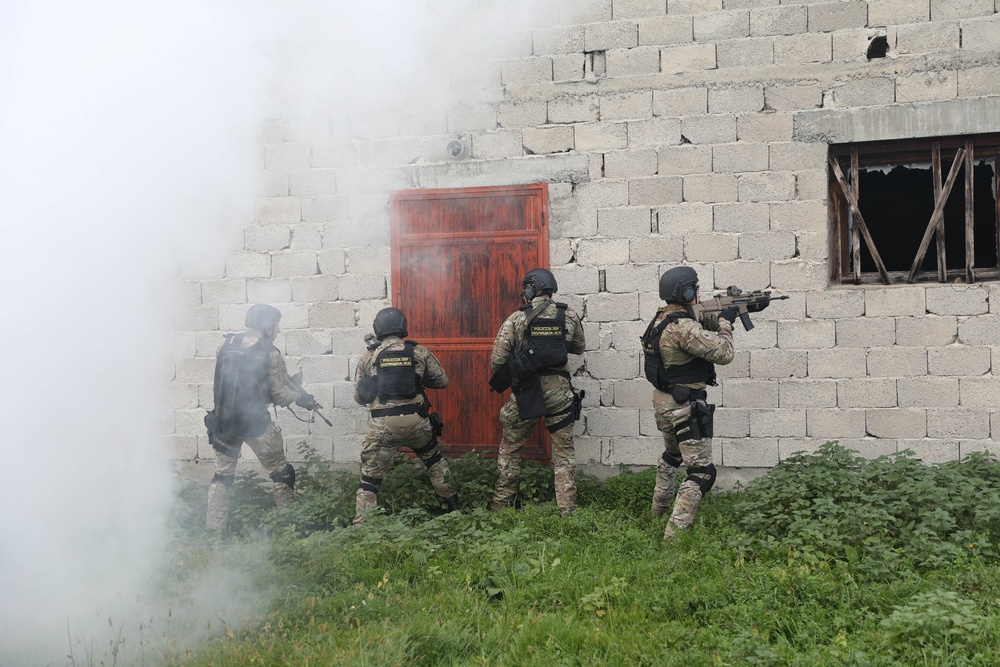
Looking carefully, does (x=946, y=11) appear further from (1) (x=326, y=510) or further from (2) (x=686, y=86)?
(1) (x=326, y=510)

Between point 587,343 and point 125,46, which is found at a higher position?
point 125,46

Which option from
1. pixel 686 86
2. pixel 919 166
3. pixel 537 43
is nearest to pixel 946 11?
pixel 919 166

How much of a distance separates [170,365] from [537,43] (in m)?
4.16

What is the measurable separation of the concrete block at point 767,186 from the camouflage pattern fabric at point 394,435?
269 centimetres

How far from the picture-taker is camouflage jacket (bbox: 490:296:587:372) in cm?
580

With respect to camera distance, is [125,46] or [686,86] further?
[686,86]

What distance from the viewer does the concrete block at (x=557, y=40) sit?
6.31 meters

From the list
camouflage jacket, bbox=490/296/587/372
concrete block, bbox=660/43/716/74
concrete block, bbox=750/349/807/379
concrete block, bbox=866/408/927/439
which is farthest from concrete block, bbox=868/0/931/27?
camouflage jacket, bbox=490/296/587/372

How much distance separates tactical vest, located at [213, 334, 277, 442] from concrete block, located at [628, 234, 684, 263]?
289cm

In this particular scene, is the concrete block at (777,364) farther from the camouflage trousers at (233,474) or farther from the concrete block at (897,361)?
the camouflage trousers at (233,474)

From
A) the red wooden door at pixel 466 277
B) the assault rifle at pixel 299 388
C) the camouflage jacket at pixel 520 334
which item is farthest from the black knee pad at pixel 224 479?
the camouflage jacket at pixel 520 334

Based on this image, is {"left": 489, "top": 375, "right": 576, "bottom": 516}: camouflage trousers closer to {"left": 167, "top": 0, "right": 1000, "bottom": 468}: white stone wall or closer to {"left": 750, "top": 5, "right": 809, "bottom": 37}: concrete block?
{"left": 167, "top": 0, "right": 1000, "bottom": 468}: white stone wall

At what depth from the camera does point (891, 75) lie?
5.83 metres

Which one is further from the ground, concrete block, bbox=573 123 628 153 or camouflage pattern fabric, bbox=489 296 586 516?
concrete block, bbox=573 123 628 153
